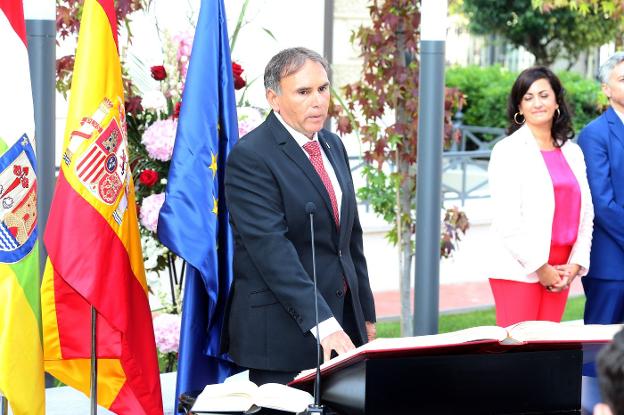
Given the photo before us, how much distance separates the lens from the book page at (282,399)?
2439 mm

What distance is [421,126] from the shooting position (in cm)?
472

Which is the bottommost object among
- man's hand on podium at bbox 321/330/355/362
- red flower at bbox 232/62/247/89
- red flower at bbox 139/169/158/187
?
man's hand on podium at bbox 321/330/355/362

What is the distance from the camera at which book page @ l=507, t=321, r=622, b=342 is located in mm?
2416

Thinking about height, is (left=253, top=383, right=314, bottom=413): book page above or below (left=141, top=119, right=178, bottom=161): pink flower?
below

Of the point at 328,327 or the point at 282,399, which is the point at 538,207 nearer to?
the point at 328,327

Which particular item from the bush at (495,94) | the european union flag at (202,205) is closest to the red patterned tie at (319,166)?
the european union flag at (202,205)

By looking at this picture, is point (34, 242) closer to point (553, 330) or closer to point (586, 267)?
point (553, 330)

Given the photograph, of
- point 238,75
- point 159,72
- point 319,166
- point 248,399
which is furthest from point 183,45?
point 248,399

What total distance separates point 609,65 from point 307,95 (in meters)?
2.09

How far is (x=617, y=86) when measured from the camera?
4844 mm

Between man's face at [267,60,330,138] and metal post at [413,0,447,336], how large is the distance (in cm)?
143

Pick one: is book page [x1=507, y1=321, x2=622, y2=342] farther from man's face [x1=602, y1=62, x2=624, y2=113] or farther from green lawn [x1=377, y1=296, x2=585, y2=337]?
green lawn [x1=377, y1=296, x2=585, y2=337]

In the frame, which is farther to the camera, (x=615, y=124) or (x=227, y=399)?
(x=615, y=124)

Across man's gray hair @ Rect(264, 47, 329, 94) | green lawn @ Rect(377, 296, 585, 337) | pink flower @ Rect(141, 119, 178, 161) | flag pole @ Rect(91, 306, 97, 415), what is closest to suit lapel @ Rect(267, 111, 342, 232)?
man's gray hair @ Rect(264, 47, 329, 94)
